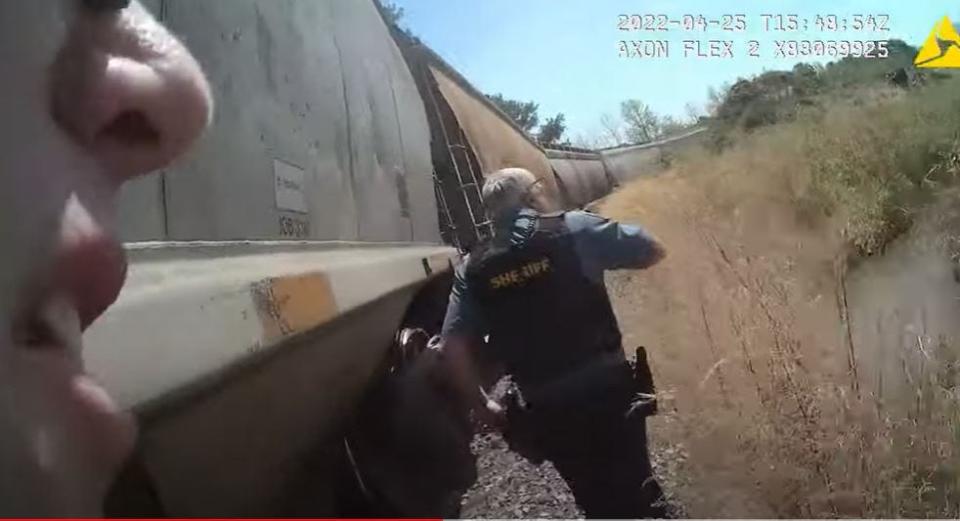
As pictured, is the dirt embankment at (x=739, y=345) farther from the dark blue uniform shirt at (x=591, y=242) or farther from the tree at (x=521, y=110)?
the tree at (x=521, y=110)

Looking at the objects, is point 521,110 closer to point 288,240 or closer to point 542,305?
point 542,305

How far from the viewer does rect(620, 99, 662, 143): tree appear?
1.89 meters

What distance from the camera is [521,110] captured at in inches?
75.0

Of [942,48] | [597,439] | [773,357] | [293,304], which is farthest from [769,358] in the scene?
[293,304]

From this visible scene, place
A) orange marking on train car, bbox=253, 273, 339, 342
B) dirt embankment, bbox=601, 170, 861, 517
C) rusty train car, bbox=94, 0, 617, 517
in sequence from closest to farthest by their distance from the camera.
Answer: rusty train car, bbox=94, 0, 617, 517
orange marking on train car, bbox=253, 273, 339, 342
dirt embankment, bbox=601, 170, 861, 517

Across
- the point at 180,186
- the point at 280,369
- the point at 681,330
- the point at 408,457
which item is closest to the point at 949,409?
the point at 681,330

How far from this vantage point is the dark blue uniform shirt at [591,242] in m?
1.89

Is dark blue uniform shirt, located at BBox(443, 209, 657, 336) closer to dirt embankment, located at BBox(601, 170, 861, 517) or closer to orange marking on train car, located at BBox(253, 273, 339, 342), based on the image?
dirt embankment, located at BBox(601, 170, 861, 517)

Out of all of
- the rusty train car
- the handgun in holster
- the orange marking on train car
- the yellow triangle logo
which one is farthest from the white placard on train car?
the yellow triangle logo

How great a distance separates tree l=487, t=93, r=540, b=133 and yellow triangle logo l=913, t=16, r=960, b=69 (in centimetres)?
73

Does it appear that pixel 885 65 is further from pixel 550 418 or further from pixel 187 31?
pixel 187 31

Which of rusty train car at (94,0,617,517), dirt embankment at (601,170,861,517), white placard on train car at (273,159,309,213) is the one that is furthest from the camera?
dirt embankment at (601,170,861,517)

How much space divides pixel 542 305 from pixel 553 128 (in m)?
0.33

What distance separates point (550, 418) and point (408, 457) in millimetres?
306
